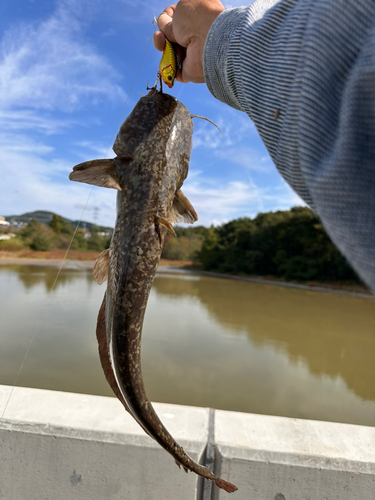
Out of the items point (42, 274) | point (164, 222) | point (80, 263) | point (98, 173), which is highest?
point (98, 173)

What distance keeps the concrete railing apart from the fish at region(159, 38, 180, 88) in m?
1.57

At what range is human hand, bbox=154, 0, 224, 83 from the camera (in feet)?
3.05

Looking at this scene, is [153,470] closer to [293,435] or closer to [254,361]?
[293,435]

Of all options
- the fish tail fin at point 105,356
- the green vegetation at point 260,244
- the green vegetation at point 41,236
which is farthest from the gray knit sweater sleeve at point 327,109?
the green vegetation at point 41,236

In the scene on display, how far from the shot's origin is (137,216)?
0.83 metres

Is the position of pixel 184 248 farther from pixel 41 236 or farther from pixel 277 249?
pixel 41 236

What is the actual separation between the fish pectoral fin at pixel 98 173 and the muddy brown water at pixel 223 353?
5.12 feet

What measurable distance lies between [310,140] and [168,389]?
7.50 m

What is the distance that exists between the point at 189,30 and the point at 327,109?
619mm

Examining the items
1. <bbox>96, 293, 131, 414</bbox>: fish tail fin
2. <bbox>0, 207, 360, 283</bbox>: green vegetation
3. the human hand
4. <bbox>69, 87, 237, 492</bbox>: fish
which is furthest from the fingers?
<bbox>0, 207, 360, 283</bbox>: green vegetation

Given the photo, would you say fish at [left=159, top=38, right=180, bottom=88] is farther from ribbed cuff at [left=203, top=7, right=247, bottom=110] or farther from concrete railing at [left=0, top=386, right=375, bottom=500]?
concrete railing at [left=0, top=386, right=375, bottom=500]

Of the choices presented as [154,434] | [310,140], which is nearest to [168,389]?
[154,434]

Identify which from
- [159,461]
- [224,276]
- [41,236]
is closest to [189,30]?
[159,461]

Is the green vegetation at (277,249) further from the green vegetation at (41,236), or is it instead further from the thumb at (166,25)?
the thumb at (166,25)
